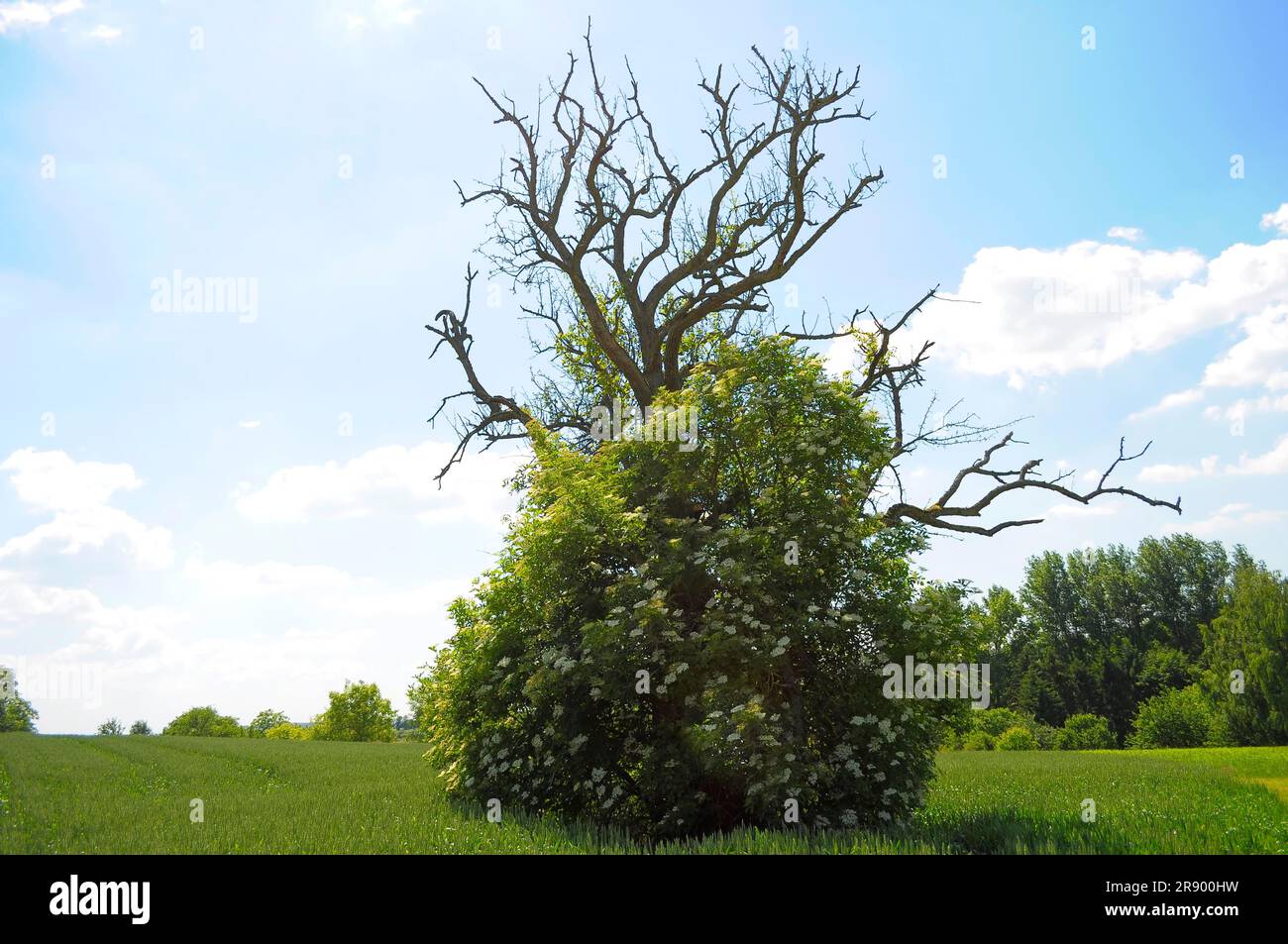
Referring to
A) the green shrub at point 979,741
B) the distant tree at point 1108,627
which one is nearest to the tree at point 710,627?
the green shrub at point 979,741

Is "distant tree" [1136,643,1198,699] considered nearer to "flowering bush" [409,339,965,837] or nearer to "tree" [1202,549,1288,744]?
"tree" [1202,549,1288,744]

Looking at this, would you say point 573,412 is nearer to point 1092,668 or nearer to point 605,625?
point 605,625

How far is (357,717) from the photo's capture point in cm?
7325

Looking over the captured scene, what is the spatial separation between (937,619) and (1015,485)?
12.6 metres

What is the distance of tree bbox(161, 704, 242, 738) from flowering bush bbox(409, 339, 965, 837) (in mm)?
93318

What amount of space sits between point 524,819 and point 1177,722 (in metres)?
58.0

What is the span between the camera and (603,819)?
11.4 meters

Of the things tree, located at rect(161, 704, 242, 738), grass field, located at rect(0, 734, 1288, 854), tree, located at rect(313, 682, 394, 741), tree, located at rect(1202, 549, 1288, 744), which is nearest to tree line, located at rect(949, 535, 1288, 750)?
tree, located at rect(1202, 549, 1288, 744)

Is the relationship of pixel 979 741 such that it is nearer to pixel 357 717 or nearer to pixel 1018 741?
pixel 1018 741

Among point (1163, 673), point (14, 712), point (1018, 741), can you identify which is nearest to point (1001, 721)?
point (1018, 741)

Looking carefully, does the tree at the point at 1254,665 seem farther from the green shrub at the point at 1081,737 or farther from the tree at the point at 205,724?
the tree at the point at 205,724

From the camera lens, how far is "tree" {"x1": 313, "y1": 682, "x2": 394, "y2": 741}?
7269cm
